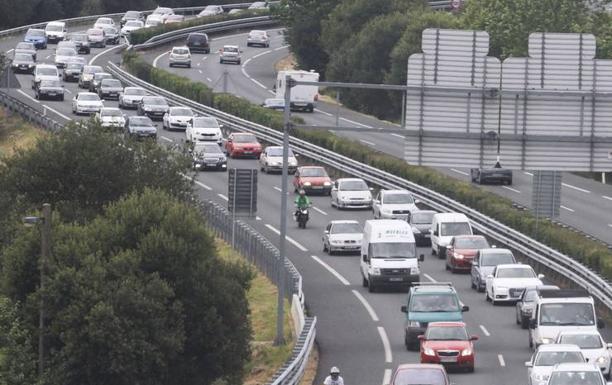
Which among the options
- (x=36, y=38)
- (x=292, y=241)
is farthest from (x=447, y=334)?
(x=36, y=38)

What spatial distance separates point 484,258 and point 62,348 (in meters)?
19.0

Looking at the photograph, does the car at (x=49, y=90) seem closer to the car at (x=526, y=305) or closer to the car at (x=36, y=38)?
the car at (x=36, y=38)

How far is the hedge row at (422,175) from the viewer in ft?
187

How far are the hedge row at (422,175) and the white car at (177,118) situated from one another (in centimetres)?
372

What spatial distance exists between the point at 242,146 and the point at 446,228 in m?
23.0

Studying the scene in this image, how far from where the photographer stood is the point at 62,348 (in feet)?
134

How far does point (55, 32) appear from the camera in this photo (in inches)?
5285

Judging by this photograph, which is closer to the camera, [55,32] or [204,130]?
[204,130]

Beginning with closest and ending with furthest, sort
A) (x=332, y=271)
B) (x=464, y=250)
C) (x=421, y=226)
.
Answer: (x=464, y=250) < (x=332, y=271) < (x=421, y=226)

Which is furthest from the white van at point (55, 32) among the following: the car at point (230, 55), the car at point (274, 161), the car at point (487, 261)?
the car at point (487, 261)

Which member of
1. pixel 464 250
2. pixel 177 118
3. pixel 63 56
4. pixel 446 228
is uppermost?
pixel 63 56

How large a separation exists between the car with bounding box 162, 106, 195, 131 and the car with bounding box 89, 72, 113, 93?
13.3 m

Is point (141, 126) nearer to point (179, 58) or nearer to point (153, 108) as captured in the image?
point (153, 108)

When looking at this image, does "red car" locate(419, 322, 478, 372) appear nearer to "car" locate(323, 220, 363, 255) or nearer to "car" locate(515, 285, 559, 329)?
"car" locate(515, 285, 559, 329)
